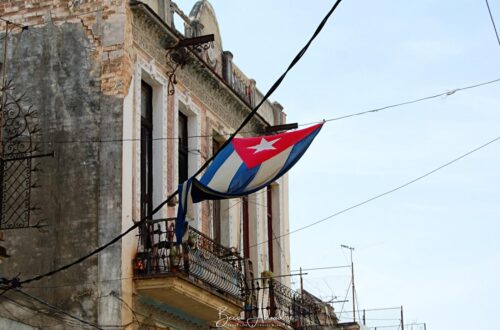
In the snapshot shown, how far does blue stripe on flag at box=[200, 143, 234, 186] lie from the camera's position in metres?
14.8

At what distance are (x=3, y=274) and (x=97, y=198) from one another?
1.86m

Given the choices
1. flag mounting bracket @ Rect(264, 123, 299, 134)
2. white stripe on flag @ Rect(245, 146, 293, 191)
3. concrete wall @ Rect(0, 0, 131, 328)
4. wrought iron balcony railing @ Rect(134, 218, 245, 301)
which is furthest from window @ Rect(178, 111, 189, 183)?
white stripe on flag @ Rect(245, 146, 293, 191)

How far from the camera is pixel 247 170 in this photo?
1477cm

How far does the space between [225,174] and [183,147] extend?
17.0ft

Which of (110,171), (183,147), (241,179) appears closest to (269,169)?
(241,179)

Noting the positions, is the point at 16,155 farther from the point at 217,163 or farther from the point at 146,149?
the point at 217,163

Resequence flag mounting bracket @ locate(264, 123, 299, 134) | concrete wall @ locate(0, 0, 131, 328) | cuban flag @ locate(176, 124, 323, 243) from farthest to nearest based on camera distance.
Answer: flag mounting bracket @ locate(264, 123, 299, 134)
concrete wall @ locate(0, 0, 131, 328)
cuban flag @ locate(176, 124, 323, 243)

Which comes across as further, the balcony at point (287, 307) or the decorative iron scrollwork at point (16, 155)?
the balcony at point (287, 307)

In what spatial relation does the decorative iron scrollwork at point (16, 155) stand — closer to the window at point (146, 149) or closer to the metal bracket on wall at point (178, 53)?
the window at point (146, 149)

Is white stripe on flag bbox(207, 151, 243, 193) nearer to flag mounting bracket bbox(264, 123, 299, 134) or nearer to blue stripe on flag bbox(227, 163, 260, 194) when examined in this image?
blue stripe on flag bbox(227, 163, 260, 194)

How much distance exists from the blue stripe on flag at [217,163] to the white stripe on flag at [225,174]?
4cm

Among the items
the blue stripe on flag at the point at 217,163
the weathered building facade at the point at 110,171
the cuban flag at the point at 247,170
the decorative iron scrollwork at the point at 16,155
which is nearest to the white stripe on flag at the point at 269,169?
the cuban flag at the point at 247,170

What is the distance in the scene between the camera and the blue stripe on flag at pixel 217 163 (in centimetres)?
1484

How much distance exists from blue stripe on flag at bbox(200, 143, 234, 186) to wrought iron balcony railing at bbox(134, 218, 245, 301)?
195cm
